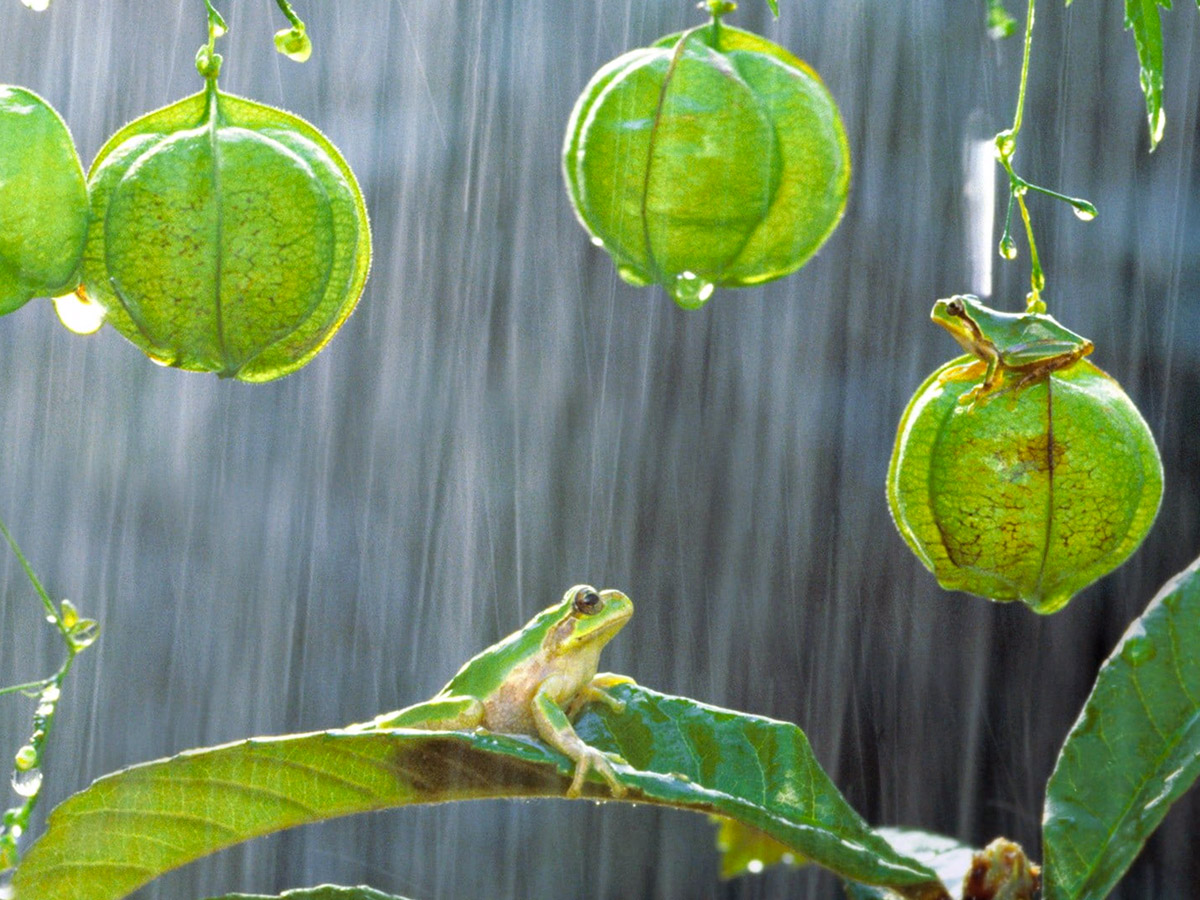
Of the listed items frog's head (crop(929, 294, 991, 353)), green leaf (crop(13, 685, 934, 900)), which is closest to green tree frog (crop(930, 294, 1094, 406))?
frog's head (crop(929, 294, 991, 353))

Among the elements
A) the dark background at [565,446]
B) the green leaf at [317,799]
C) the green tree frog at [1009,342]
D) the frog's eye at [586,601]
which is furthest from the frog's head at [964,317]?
the dark background at [565,446]

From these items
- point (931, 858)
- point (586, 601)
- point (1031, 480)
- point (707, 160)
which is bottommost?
point (931, 858)

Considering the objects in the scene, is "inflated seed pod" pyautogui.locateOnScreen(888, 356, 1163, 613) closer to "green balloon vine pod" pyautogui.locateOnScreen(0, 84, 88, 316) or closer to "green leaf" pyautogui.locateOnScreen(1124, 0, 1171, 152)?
"green leaf" pyautogui.locateOnScreen(1124, 0, 1171, 152)

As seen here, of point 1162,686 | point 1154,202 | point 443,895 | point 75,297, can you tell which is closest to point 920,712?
point 1154,202

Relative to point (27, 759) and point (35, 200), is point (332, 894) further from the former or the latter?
point (35, 200)

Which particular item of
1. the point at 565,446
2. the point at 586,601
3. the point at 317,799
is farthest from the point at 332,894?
the point at 565,446

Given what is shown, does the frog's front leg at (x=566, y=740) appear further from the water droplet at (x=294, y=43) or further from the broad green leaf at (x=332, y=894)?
the water droplet at (x=294, y=43)
